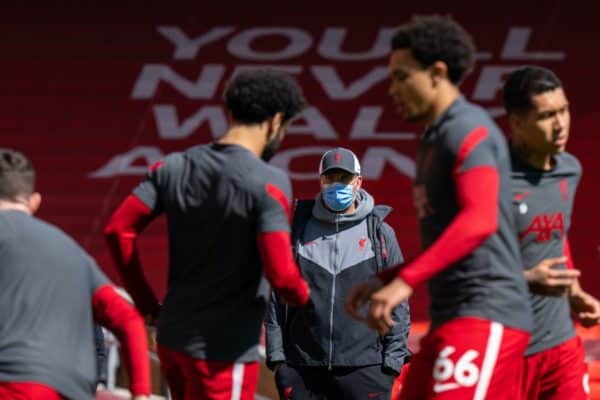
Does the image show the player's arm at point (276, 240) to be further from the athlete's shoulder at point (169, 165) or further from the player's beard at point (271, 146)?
the athlete's shoulder at point (169, 165)

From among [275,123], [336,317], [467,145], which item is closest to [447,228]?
[467,145]

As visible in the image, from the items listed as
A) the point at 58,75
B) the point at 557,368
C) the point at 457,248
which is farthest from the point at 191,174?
the point at 58,75

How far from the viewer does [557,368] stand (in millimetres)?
5566

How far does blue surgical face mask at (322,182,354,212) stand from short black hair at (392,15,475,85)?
2.44 meters

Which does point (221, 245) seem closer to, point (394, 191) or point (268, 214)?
point (268, 214)

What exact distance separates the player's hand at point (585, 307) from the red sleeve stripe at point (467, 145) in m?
1.11

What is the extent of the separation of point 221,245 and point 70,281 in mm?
662

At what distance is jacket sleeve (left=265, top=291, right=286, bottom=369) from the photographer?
737cm

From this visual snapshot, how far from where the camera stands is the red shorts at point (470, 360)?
4938mm

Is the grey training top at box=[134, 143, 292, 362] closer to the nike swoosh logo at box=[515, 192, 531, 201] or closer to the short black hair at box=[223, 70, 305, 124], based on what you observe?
the short black hair at box=[223, 70, 305, 124]

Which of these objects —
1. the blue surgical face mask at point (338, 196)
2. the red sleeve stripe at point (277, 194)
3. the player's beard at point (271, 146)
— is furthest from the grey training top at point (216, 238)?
the blue surgical face mask at point (338, 196)

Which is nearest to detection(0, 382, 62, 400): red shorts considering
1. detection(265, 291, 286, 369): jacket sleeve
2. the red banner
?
detection(265, 291, 286, 369): jacket sleeve

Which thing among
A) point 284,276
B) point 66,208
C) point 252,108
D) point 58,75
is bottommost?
point 66,208

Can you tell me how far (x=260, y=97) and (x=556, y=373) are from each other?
1.43m
